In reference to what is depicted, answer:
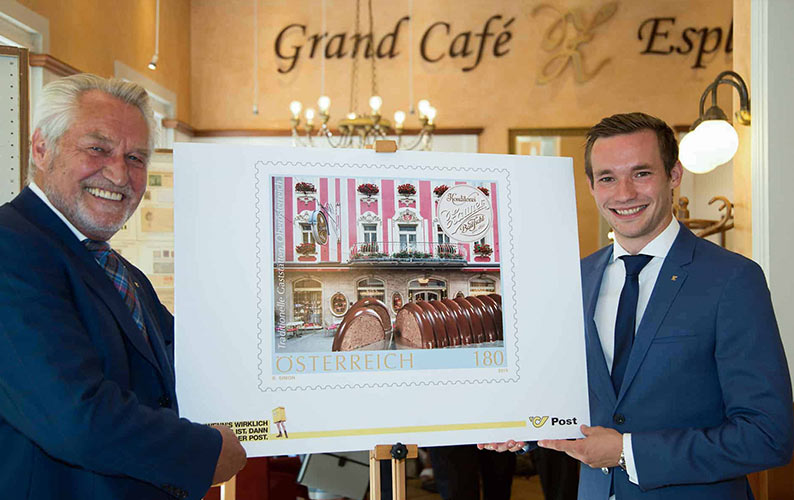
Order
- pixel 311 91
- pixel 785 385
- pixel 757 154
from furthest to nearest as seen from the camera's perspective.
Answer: pixel 311 91, pixel 757 154, pixel 785 385

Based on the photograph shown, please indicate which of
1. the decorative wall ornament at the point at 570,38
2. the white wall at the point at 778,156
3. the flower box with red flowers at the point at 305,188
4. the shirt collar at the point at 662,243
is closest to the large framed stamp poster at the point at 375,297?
the flower box with red flowers at the point at 305,188

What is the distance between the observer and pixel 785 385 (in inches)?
63.5

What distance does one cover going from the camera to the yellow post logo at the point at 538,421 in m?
1.77

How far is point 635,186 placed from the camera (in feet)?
6.04

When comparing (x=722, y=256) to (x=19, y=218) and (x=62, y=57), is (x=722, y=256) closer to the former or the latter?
(x=19, y=218)

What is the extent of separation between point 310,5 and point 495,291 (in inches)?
242

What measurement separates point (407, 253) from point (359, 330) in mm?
233

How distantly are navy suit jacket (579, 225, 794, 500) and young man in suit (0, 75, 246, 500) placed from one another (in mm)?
981

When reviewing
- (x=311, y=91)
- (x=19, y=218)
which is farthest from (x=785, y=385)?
(x=311, y=91)

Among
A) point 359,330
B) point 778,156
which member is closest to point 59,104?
point 359,330

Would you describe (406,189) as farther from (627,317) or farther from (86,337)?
(86,337)

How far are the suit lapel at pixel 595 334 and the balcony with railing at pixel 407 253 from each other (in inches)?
17.4

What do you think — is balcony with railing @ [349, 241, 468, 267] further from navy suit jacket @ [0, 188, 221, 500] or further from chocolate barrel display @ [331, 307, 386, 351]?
navy suit jacket @ [0, 188, 221, 500]

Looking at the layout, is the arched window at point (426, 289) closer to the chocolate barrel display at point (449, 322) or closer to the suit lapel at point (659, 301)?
the chocolate barrel display at point (449, 322)
